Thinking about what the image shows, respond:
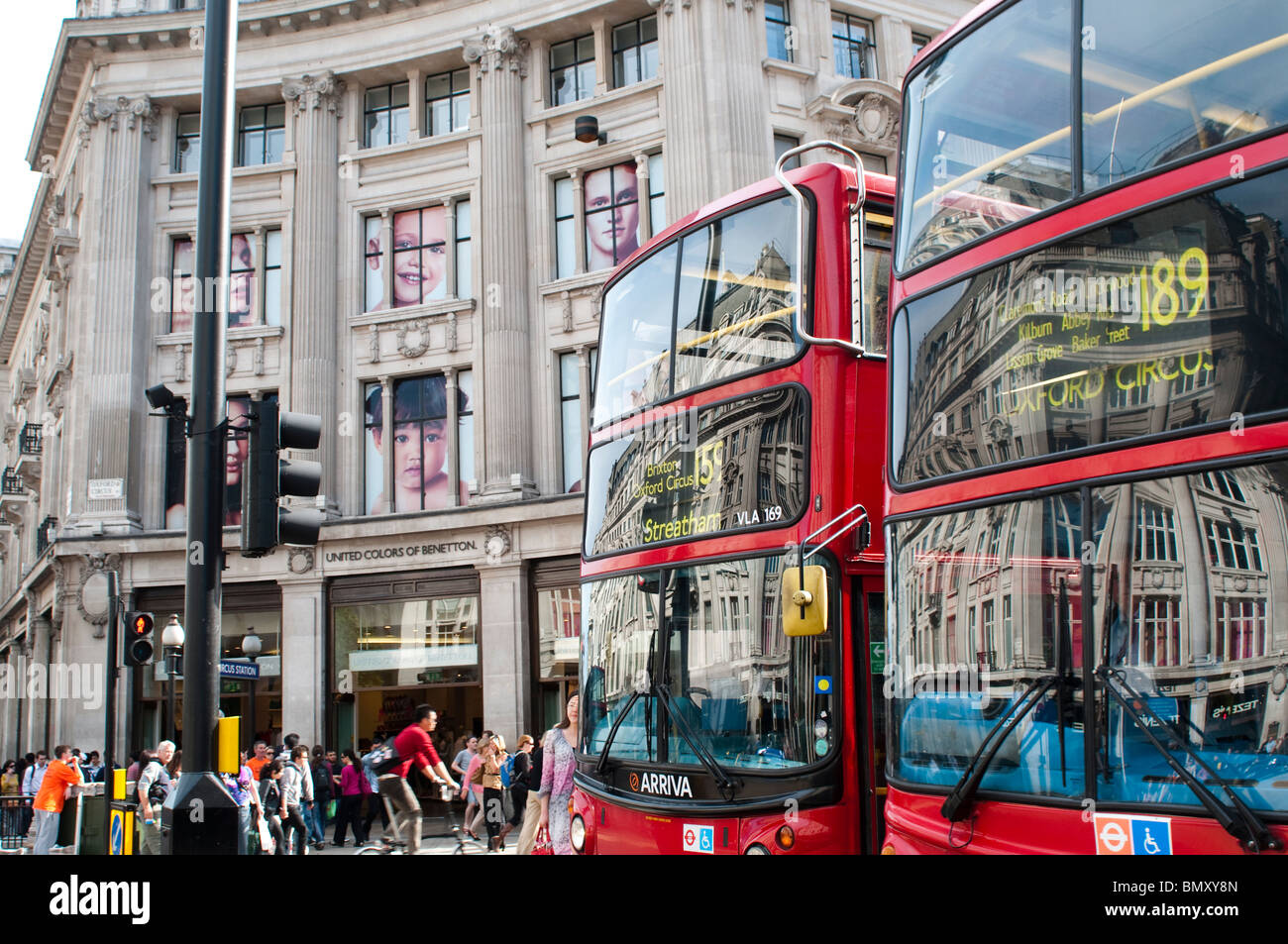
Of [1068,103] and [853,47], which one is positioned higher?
[853,47]

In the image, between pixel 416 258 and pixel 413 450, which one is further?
pixel 416 258

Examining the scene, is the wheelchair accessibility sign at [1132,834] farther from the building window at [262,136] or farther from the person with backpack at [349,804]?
the building window at [262,136]

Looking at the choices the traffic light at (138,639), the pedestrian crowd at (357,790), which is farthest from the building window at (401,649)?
the traffic light at (138,639)

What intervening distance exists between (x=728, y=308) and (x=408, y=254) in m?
20.4

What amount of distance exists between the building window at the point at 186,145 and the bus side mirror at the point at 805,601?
87.0 ft

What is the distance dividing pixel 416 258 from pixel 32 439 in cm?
1949

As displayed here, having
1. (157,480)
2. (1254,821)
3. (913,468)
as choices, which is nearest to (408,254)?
(157,480)

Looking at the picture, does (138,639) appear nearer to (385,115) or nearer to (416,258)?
(416,258)

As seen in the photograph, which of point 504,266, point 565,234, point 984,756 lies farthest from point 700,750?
point 565,234

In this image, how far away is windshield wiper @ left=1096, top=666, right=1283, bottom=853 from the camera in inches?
158

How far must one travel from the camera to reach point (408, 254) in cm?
2716

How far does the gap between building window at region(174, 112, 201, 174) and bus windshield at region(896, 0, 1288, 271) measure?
85.2ft

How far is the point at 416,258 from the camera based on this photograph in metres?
27.1
